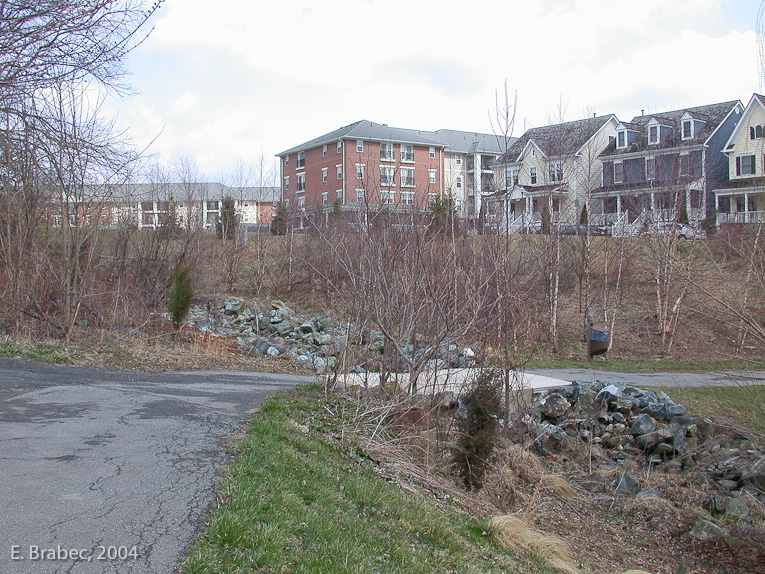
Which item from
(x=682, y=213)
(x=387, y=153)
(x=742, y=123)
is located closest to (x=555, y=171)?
(x=682, y=213)

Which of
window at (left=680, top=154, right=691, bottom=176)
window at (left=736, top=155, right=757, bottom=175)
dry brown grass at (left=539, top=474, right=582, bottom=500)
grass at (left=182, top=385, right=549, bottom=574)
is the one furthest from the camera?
window at (left=736, top=155, right=757, bottom=175)

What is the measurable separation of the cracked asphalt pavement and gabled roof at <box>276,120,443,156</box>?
1750 inches

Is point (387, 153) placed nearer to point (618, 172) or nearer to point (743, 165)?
point (618, 172)

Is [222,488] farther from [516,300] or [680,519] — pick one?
[680,519]

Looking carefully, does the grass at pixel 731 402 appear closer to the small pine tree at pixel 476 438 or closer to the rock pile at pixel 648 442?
the rock pile at pixel 648 442

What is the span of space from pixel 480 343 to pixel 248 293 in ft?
66.4

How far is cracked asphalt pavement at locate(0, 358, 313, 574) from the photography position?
383 cm

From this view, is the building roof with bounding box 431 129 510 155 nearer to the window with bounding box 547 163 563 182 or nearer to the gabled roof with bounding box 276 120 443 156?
the gabled roof with bounding box 276 120 443 156

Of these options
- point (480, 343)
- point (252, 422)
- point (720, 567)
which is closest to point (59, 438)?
point (252, 422)

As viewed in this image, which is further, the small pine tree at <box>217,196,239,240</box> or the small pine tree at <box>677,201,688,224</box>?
the small pine tree at <box>217,196,239,240</box>

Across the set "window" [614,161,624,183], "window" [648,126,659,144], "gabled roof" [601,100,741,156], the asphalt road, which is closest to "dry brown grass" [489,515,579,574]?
the asphalt road

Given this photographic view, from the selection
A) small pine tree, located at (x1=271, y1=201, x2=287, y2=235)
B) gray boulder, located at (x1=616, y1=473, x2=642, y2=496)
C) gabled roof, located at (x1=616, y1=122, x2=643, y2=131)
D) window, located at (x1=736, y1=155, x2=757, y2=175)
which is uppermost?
gabled roof, located at (x1=616, y1=122, x2=643, y2=131)

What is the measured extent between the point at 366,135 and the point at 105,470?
5049cm

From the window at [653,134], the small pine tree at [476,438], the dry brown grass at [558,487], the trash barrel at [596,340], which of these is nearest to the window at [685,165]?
the trash barrel at [596,340]
